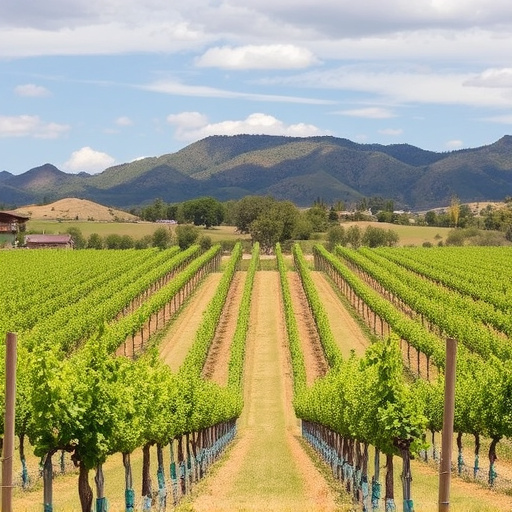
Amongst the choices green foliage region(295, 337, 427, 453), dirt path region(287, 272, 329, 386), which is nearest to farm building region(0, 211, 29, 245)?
dirt path region(287, 272, 329, 386)

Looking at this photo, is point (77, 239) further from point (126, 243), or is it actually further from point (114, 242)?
point (126, 243)

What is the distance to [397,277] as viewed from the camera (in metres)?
92.3

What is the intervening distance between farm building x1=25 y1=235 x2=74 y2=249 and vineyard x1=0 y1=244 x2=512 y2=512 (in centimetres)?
5771

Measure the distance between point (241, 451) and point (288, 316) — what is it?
36210mm

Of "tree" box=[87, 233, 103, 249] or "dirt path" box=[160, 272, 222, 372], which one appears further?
"tree" box=[87, 233, 103, 249]

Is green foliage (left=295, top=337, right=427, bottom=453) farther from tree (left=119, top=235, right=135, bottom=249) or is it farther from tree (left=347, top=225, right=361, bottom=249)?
tree (left=119, top=235, right=135, bottom=249)

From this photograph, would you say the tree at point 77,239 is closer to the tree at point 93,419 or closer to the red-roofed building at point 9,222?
the red-roofed building at point 9,222

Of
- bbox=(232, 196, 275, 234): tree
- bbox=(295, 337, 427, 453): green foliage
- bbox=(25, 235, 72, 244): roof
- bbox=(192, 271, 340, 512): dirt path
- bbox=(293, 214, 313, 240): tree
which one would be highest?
bbox=(232, 196, 275, 234): tree

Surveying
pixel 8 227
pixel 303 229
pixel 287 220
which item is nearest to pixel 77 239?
pixel 8 227

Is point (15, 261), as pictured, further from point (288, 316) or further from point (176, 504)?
point (176, 504)

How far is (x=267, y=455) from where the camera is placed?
37906mm

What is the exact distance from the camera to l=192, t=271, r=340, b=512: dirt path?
2772 centimetres

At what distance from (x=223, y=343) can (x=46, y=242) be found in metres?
91.4

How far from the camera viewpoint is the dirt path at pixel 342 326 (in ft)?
225
